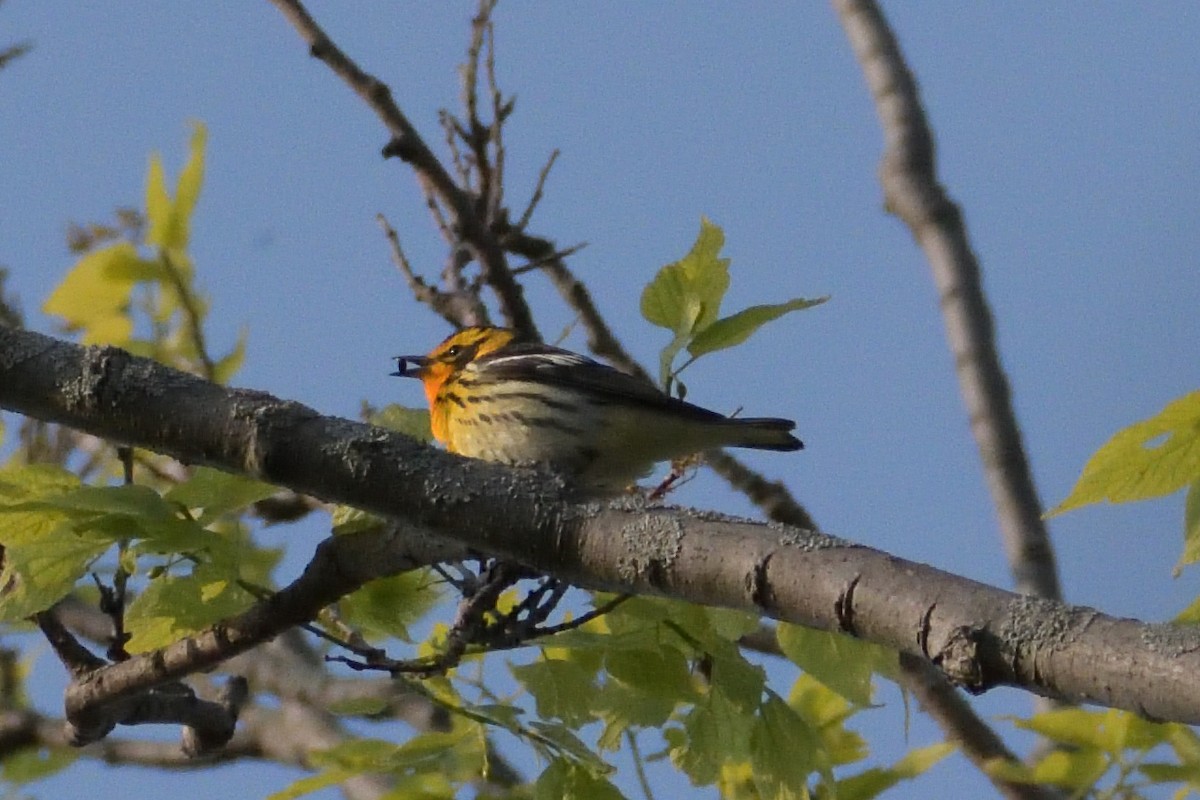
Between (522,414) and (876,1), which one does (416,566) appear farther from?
(876,1)

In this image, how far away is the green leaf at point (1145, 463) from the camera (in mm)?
1965

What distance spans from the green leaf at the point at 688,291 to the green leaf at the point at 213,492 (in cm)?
Result: 68

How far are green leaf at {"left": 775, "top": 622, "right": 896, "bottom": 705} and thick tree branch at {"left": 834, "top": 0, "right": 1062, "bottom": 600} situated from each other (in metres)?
1.67

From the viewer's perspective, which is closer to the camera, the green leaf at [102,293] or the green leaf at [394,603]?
the green leaf at [394,603]

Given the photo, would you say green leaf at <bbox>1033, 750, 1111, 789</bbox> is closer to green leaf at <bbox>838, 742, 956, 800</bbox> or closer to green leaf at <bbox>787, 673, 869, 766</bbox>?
green leaf at <bbox>838, 742, 956, 800</bbox>

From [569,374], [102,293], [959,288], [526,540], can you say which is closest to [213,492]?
[526,540]

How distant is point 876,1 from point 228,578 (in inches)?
131

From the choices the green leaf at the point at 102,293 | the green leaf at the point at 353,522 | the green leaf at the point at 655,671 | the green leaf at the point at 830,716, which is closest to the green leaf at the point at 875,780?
the green leaf at the point at 830,716

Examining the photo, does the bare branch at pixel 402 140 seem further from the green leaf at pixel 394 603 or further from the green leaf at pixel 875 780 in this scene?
the green leaf at pixel 875 780

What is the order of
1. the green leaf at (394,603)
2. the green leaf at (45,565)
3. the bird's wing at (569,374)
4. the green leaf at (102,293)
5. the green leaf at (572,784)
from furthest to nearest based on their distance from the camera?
the bird's wing at (569,374)
the green leaf at (102,293)
the green leaf at (394,603)
the green leaf at (572,784)
the green leaf at (45,565)

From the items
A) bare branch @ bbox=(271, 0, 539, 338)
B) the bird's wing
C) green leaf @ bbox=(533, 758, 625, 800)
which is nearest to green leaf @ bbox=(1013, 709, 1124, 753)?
green leaf @ bbox=(533, 758, 625, 800)

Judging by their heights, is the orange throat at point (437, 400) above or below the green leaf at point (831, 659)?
above

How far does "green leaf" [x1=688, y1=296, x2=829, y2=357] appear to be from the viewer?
95.7 inches

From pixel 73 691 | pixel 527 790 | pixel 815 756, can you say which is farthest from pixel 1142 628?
pixel 73 691
